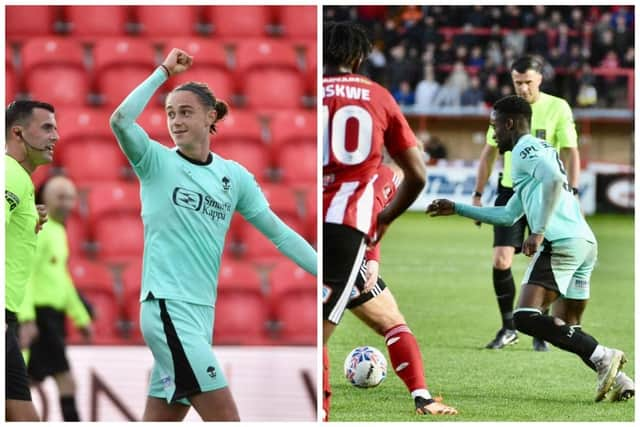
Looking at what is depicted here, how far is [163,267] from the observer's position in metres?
3.26

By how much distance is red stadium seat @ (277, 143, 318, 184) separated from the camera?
5.83m

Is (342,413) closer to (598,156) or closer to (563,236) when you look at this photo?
(563,236)

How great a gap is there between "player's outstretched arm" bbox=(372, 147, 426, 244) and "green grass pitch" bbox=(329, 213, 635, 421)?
843 millimetres

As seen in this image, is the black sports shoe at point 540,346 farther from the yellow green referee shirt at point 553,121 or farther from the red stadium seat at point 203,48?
the red stadium seat at point 203,48

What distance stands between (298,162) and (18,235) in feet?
8.34

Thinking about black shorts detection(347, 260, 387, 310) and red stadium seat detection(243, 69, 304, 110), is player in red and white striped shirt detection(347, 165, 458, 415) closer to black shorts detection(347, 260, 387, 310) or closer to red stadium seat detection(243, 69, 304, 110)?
black shorts detection(347, 260, 387, 310)

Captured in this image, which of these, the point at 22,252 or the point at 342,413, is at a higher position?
the point at 22,252

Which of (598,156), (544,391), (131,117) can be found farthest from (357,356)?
(598,156)

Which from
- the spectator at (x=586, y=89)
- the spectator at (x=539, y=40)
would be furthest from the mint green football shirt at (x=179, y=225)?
the spectator at (x=586, y=89)

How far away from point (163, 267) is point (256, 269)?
9.55ft

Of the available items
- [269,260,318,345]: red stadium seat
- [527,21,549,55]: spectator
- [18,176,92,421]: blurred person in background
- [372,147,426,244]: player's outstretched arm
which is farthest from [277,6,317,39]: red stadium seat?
[527,21,549,55]: spectator

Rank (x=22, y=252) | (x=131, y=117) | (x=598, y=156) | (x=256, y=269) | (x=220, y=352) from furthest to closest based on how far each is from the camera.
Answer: (x=598, y=156) < (x=256, y=269) < (x=220, y=352) < (x=22, y=252) < (x=131, y=117)

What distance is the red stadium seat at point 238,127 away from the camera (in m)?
6.11

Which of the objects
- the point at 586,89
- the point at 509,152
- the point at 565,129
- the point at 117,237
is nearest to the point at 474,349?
the point at 509,152
